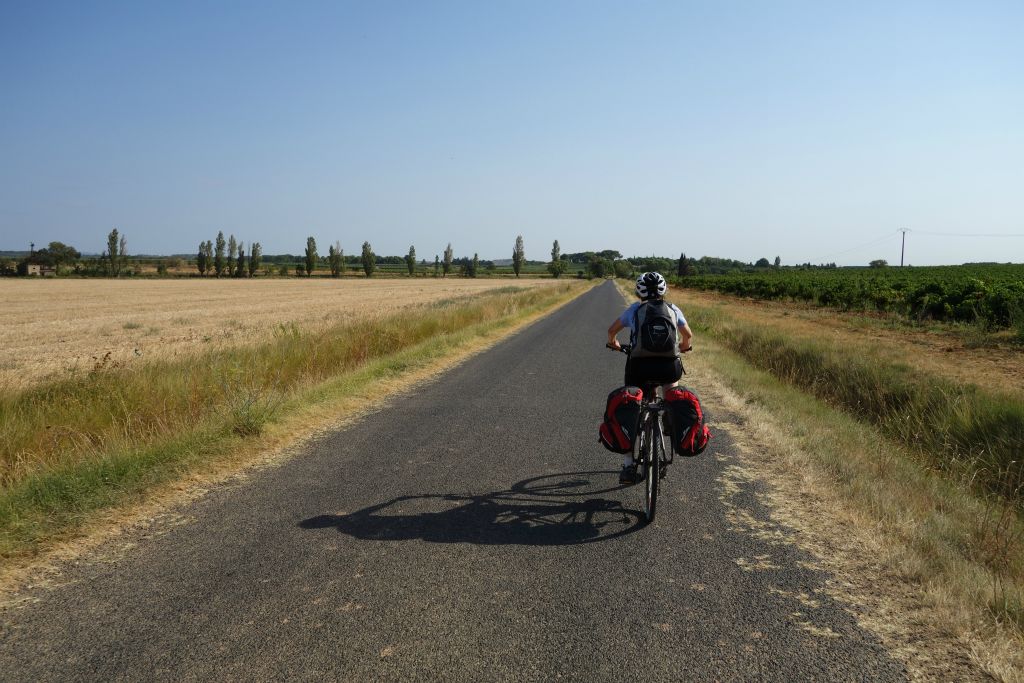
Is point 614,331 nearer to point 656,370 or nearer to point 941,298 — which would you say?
point 656,370

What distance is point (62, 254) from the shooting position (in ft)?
399

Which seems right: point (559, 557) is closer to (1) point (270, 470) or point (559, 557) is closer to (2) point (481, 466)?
(2) point (481, 466)

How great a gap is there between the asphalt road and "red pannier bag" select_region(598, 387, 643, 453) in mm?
Answer: 601

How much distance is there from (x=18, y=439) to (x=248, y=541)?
396cm

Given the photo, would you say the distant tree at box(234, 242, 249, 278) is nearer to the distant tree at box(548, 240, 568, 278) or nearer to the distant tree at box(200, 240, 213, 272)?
the distant tree at box(200, 240, 213, 272)

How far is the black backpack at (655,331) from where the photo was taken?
5.15 metres

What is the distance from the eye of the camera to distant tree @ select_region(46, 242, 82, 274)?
116938 millimetres

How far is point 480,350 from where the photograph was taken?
18.2 metres

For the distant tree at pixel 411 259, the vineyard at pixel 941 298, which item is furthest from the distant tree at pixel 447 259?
the vineyard at pixel 941 298

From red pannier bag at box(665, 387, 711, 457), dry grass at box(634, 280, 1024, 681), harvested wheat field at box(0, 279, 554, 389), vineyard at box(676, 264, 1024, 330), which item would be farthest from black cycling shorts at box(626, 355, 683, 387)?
vineyard at box(676, 264, 1024, 330)

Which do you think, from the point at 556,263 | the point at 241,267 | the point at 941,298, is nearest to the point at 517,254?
the point at 556,263

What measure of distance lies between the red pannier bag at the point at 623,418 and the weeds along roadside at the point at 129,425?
4.19 meters

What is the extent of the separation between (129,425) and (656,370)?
20.4ft

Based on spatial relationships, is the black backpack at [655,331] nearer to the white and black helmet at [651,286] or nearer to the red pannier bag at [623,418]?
the white and black helmet at [651,286]
